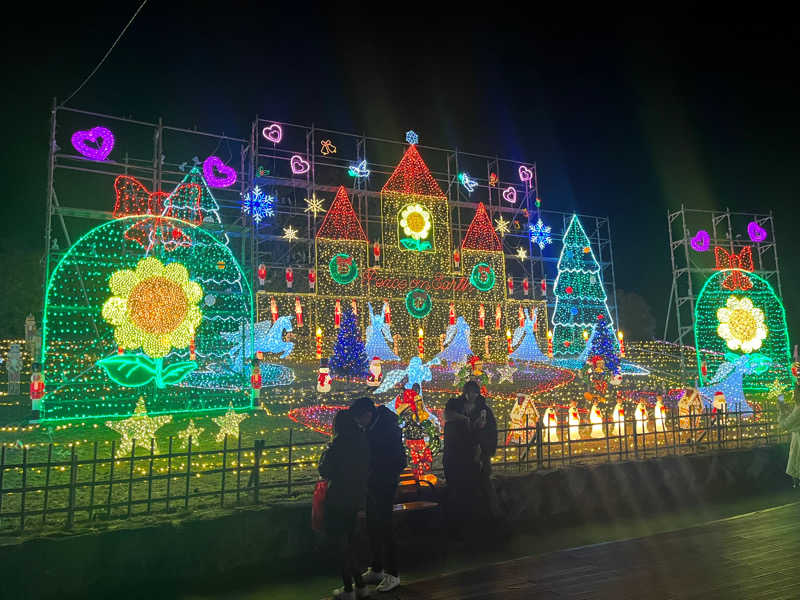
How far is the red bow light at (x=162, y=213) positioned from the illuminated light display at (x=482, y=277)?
1250cm

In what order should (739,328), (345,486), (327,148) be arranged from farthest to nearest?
(327,148)
(739,328)
(345,486)

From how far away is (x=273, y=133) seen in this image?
21.8 m

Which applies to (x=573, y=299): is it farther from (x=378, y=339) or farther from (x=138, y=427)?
(x=138, y=427)

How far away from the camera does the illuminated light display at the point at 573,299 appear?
21.2m

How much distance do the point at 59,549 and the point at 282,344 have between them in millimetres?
13732

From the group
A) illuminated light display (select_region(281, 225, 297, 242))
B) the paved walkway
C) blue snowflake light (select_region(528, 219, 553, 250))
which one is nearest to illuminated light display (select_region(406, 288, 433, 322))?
illuminated light display (select_region(281, 225, 297, 242))

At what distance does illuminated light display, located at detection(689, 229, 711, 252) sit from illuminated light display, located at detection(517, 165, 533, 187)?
9.51m

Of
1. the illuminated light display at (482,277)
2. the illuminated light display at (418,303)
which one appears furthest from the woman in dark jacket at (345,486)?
the illuminated light display at (482,277)

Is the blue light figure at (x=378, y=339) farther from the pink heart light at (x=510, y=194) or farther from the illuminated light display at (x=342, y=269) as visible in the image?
the pink heart light at (x=510, y=194)

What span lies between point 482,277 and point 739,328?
388 inches

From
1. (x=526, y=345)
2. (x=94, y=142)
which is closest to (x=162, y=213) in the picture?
(x=94, y=142)

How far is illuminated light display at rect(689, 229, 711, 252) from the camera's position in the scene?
21281mm

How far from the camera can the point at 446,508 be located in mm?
5441

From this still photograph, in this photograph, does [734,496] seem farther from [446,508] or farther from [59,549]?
[59,549]
